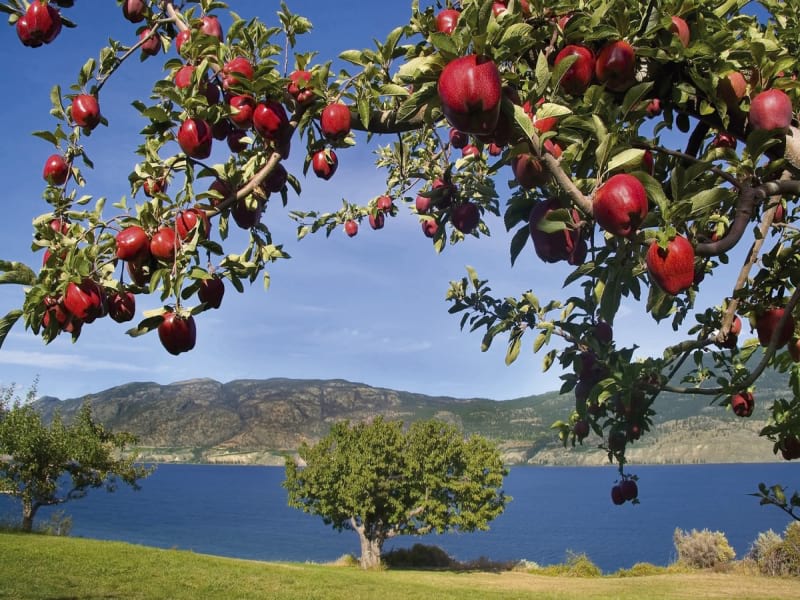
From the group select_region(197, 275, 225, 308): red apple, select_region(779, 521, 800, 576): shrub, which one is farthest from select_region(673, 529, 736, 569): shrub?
select_region(197, 275, 225, 308): red apple

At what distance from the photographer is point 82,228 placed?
2.14 metres

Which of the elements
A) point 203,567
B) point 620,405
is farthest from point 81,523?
point 620,405

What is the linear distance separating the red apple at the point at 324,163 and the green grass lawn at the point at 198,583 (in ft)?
62.6

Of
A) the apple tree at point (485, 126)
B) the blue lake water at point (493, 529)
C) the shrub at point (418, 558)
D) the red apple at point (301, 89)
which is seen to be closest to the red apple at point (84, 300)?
the apple tree at point (485, 126)

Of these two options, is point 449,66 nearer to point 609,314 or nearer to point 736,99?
point 609,314

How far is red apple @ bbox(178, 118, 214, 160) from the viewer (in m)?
2.19

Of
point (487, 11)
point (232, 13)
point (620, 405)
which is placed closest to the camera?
point (487, 11)

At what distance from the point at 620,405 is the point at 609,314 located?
2.44 m

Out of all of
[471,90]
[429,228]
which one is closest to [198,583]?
[429,228]

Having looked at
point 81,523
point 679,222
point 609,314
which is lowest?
point 81,523

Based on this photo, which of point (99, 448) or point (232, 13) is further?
point (99, 448)

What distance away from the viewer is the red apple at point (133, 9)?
2929 millimetres

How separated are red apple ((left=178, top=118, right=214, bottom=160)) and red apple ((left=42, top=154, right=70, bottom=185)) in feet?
2.36

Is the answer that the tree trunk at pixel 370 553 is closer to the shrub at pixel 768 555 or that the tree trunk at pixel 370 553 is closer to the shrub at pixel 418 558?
the shrub at pixel 418 558
